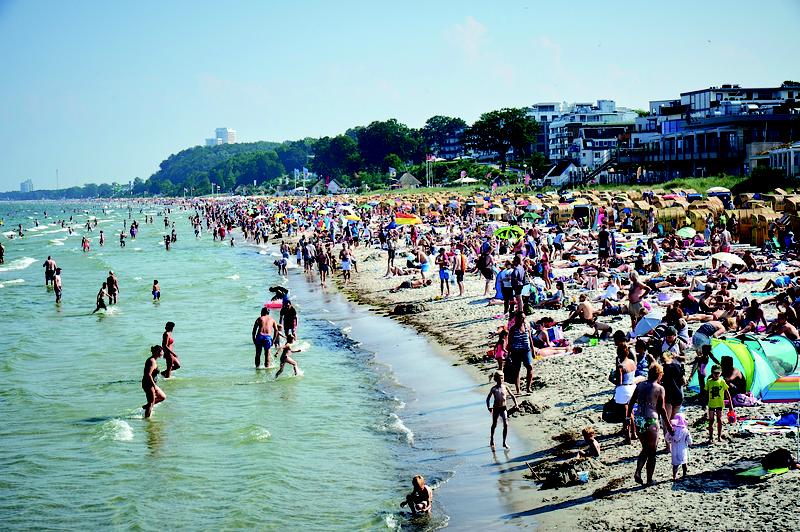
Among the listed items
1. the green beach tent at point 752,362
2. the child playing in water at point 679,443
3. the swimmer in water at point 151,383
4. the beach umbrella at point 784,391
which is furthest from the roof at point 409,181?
the child playing in water at point 679,443

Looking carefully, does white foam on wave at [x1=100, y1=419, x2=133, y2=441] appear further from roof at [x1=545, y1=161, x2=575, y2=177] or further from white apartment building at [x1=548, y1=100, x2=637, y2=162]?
white apartment building at [x1=548, y1=100, x2=637, y2=162]

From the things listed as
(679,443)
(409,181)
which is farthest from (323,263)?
(409,181)

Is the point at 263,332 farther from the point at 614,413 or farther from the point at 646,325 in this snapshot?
the point at 614,413

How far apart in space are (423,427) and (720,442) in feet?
15.6

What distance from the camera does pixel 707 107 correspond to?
245 feet

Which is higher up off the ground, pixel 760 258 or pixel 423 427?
pixel 760 258

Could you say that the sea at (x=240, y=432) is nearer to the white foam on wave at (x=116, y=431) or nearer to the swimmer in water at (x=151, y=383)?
the white foam on wave at (x=116, y=431)

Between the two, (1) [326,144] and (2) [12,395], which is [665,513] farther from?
(1) [326,144]

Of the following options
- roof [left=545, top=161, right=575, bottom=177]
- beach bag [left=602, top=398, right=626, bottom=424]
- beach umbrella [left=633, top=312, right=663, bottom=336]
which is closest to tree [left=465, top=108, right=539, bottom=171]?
roof [left=545, top=161, right=575, bottom=177]

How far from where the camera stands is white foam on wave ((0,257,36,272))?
156 feet

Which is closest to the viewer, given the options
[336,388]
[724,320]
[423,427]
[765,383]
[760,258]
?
[765,383]

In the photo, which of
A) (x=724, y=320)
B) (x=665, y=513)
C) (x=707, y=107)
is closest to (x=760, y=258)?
(x=724, y=320)

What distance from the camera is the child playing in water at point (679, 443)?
28.9 ft

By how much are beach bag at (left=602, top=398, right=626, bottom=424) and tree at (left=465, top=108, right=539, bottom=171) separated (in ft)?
298
